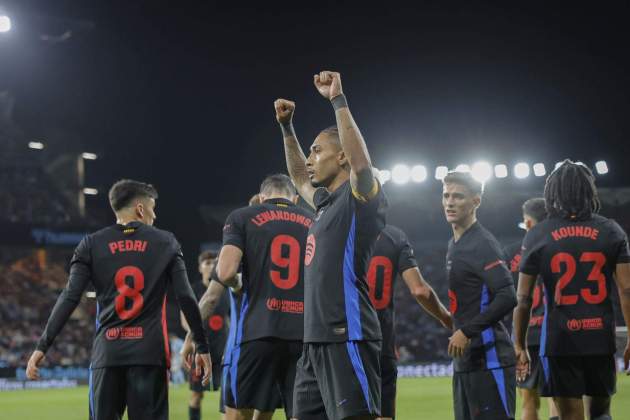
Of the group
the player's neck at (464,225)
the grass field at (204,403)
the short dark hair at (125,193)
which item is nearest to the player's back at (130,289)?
the short dark hair at (125,193)

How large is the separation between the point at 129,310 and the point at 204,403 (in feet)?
37.6

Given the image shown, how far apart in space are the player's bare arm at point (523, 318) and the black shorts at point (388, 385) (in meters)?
1.40

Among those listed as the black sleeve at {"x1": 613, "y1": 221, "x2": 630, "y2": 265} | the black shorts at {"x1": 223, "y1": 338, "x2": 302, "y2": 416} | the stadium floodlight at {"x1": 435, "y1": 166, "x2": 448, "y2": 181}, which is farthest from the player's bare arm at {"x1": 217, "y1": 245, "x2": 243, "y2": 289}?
the stadium floodlight at {"x1": 435, "y1": 166, "x2": 448, "y2": 181}

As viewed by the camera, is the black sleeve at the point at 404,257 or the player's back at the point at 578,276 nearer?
the player's back at the point at 578,276

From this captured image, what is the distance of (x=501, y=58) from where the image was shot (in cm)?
3434

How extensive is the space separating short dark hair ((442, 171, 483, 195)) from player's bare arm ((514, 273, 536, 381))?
2.46 ft

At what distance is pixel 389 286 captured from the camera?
7414 mm

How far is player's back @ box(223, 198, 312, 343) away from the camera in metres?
6.40

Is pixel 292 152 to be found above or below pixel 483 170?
below

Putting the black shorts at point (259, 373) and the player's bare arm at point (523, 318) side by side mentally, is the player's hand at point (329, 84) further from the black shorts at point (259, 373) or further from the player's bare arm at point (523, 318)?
the black shorts at point (259, 373)

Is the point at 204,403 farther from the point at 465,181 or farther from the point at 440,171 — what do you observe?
the point at 440,171

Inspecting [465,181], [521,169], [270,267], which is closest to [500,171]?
[521,169]

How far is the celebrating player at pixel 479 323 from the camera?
5.71m

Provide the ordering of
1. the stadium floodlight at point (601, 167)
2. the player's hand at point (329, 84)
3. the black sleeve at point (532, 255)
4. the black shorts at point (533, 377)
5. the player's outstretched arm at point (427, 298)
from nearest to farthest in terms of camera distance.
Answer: the player's hand at point (329, 84)
the black sleeve at point (532, 255)
the player's outstretched arm at point (427, 298)
the black shorts at point (533, 377)
the stadium floodlight at point (601, 167)
